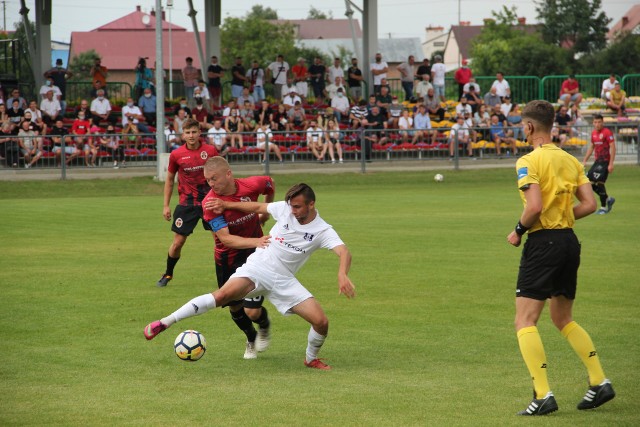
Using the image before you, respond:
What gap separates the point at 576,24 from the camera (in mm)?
113812

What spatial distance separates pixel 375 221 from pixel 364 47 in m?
19.2

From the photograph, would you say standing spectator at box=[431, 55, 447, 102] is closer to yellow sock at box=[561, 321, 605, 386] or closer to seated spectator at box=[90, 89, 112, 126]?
seated spectator at box=[90, 89, 112, 126]

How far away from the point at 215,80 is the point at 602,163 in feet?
63.0

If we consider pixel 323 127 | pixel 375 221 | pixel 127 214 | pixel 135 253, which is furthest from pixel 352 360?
pixel 323 127

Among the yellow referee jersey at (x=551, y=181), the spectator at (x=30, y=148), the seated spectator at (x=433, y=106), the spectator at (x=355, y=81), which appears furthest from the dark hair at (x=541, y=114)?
the spectator at (x=355, y=81)

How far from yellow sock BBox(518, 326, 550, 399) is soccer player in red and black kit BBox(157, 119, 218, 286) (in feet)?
21.5

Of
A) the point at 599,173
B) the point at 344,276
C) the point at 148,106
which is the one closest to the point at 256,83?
the point at 148,106

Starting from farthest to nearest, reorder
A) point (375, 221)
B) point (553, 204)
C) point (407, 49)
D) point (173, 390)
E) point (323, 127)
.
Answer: point (407, 49), point (323, 127), point (375, 221), point (173, 390), point (553, 204)

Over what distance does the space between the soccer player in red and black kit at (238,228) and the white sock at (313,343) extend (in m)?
0.65

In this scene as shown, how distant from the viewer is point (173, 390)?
7488mm

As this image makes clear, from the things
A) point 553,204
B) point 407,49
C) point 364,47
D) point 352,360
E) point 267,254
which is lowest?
point 352,360

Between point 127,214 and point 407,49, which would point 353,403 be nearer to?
point 127,214

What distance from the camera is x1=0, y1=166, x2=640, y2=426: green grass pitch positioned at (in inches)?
272

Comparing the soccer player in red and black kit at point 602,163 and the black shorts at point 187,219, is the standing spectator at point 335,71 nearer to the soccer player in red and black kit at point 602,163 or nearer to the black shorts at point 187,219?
the soccer player in red and black kit at point 602,163
